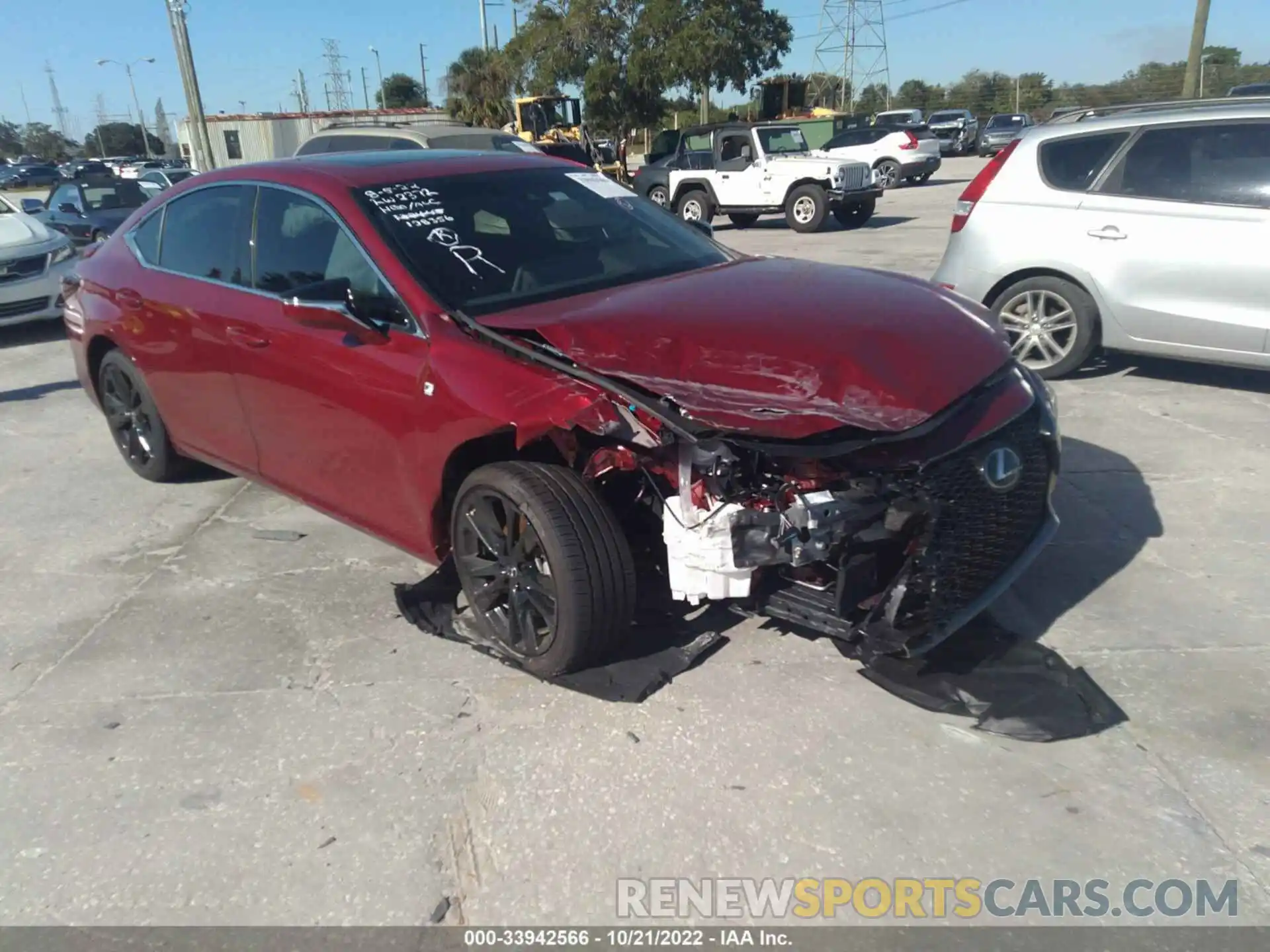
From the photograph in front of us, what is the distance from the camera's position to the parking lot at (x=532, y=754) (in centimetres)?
255

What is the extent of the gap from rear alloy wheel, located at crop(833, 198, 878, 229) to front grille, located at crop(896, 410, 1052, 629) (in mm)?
14670

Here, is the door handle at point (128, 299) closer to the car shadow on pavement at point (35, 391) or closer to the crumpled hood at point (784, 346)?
the crumpled hood at point (784, 346)

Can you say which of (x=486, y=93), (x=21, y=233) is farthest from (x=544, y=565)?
(x=486, y=93)

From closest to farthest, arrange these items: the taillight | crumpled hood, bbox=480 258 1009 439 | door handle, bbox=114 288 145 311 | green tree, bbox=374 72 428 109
Answer: crumpled hood, bbox=480 258 1009 439 → door handle, bbox=114 288 145 311 → the taillight → green tree, bbox=374 72 428 109

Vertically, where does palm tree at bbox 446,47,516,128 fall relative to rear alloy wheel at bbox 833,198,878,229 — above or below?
above

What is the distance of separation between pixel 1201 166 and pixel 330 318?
17.3ft

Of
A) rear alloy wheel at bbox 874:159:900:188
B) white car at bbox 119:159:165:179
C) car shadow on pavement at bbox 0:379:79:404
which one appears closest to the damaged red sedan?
car shadow on pavement at bbox 0:379:79:404

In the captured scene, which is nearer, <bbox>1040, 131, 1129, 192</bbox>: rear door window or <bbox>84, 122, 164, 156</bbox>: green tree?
<bbox>1040, 131, 1129, 192</bbox>: rear door window

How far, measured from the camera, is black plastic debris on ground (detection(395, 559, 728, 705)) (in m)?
3.29

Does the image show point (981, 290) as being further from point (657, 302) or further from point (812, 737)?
point (812, 737)

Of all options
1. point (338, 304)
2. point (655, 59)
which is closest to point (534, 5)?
point (655, 59)

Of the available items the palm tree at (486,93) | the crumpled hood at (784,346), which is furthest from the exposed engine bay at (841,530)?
the palm tree at (486,93)

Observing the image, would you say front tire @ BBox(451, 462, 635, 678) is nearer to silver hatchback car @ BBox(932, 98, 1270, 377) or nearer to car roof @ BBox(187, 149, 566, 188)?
car roof @ BBox(187, 149, 566, 188)

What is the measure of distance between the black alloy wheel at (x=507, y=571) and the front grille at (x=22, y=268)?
333 inches
